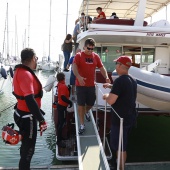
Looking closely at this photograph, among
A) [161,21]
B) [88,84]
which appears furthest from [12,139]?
[161,21]

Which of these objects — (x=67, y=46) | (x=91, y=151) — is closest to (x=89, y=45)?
(x=91, y=151)

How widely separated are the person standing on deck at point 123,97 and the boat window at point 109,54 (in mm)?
5660

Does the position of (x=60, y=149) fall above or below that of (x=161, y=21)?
below

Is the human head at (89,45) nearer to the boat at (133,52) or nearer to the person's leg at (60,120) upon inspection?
the boat at (133,52)

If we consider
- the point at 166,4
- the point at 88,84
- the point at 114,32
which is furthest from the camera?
the point at 166,4

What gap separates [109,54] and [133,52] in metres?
1.00

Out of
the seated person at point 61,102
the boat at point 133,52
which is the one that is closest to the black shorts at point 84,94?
the boat at point 133,52

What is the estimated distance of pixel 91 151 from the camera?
4.73 m

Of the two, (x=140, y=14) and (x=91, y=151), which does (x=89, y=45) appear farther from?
(x=140, y=14)

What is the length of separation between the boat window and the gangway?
169 inches

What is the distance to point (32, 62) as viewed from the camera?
3666mm

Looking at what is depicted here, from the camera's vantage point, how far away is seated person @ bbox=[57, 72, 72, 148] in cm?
638

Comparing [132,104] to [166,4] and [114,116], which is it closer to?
[114,116]

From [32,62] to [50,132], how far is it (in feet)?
21.0
